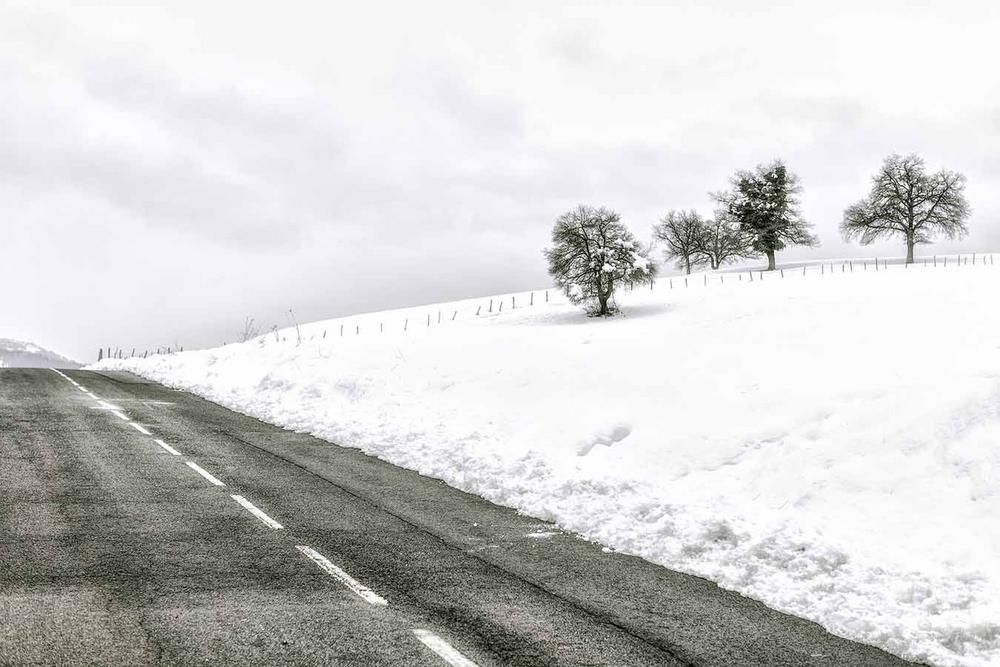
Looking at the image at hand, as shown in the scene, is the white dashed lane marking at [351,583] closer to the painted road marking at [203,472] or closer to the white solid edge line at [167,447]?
the painted road marking at [203,472]

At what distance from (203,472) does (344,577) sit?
588cm

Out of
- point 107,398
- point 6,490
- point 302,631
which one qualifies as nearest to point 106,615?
point 302,631

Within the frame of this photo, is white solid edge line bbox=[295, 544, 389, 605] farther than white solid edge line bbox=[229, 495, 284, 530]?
No

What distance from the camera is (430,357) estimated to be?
27.2 meters

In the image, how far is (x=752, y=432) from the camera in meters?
14.2

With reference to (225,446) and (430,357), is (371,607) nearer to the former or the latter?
(225,446)

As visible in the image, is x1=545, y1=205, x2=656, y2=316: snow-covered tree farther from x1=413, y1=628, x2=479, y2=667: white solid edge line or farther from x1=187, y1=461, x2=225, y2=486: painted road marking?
x1=413, y1=628, x2=479, y2=667: white solid edge line

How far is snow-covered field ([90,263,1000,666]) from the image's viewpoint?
7707mm

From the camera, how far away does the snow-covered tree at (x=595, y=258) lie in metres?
34.4

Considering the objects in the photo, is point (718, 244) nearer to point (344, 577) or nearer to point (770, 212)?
point (770, 212)

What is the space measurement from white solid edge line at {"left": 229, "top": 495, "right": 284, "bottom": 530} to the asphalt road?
0.04m

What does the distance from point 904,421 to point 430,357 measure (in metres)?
17.6

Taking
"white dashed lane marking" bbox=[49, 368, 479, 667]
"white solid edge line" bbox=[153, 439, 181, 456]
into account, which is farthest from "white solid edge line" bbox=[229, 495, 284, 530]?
"white solid edge line" bbox=[153, 439, 181, 456]

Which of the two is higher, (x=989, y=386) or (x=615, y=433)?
(x=989, y=386)
